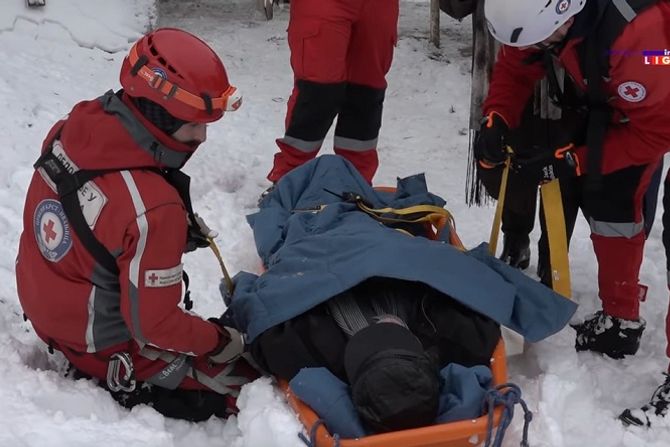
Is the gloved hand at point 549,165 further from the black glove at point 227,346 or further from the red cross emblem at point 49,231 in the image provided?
the red cross emblem at point 49,231

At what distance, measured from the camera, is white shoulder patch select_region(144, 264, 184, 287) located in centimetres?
206

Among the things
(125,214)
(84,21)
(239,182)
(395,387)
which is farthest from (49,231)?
(84,21)

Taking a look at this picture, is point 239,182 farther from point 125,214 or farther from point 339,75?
point 125,214

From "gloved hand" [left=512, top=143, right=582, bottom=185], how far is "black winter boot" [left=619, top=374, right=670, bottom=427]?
777 millimetres

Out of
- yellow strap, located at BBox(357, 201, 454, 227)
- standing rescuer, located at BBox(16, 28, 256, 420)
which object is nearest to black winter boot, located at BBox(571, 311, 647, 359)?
yellow strap, located at BBox(357, 201, 454, 227)

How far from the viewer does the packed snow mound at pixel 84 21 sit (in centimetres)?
576

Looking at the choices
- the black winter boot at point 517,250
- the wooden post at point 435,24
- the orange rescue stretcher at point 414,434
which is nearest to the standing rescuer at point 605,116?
the black winter boot at point 517,250

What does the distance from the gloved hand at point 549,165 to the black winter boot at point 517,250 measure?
26.5 inches

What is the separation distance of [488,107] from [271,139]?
221 centimetres

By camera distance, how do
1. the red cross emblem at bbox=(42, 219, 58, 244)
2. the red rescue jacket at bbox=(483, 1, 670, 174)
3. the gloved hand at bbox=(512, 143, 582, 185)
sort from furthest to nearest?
1. the gloved hand at bbox=(512, 143, 582, 185)
2. the red rescue jacket at bbox=(483, 1, 670, 174)
3. the red cross emblem at bbox=(42, 219, 58, 244)

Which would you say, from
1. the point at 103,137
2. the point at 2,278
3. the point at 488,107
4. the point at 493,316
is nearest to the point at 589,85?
the point at 488,107

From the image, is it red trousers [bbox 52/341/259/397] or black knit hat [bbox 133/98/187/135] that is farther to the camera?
red trousers [bbox 52/341/259/397]

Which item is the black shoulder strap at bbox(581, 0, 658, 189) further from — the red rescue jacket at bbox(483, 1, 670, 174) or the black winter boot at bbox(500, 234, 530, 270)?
the black winter boot at bbox(500, 234, 530, 270)

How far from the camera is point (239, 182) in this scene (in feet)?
14.2
